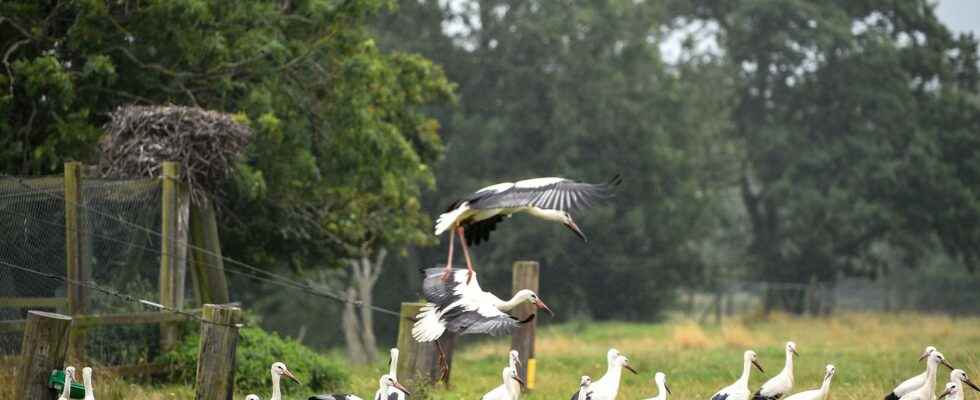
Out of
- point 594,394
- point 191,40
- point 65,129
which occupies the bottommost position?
point 594,394

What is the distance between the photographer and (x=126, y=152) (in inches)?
591

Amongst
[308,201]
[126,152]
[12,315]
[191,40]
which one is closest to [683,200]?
[308,201]

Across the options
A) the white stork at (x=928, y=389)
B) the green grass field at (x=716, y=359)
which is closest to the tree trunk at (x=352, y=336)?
the green grass field at (x=716, y=359)

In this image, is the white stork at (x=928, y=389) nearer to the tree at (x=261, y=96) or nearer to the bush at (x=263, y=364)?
the bush at (x=263, y=364)

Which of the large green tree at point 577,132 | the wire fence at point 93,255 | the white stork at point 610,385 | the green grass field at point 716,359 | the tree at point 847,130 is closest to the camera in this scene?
the white stork at point 610,385

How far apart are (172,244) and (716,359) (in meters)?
8.42

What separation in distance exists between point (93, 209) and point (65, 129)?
3779mm

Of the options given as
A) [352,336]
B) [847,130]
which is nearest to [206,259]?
[352,336]

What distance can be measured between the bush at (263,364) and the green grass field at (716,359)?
27 cm

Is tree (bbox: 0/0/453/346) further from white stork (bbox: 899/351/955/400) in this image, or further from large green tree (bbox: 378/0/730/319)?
large green tree (bbox: 378/0/730/319)

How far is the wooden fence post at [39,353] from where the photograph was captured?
9.66 metres

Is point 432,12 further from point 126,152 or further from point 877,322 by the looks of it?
point 126,152

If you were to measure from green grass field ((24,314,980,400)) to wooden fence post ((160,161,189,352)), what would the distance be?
1.13 metres

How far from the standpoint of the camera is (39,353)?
966 cm
